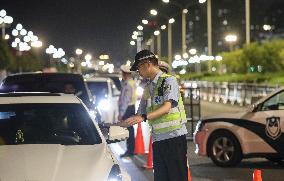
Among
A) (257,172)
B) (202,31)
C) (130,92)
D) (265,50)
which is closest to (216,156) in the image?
(130,92)

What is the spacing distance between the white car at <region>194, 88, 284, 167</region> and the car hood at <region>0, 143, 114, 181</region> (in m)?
5.99

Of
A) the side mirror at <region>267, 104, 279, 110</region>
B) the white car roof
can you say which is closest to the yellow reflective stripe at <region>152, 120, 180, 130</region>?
the white car roof

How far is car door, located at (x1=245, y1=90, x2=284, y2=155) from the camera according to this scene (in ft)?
40.9

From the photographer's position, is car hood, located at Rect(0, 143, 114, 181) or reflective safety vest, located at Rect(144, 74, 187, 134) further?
reflective safety vest, located at Rect(144, 74, 187, 134)

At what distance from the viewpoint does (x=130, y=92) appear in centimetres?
1523

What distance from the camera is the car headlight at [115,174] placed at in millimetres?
6415

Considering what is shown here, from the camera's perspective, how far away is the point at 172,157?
7.18 metres

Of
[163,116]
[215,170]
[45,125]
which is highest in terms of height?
[163,116]

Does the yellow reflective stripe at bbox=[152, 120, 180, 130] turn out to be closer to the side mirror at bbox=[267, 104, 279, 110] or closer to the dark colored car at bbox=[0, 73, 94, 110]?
the side mirror at bbox=[267, 104, 279, 110]

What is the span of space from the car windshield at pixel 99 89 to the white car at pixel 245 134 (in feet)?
27.0

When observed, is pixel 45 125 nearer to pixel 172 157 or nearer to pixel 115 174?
pixel 172 157

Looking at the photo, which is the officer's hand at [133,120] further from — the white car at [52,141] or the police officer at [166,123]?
the white car at [52,141]

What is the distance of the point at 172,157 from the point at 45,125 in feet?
5.10

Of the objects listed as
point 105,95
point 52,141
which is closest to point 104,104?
point 105,95
